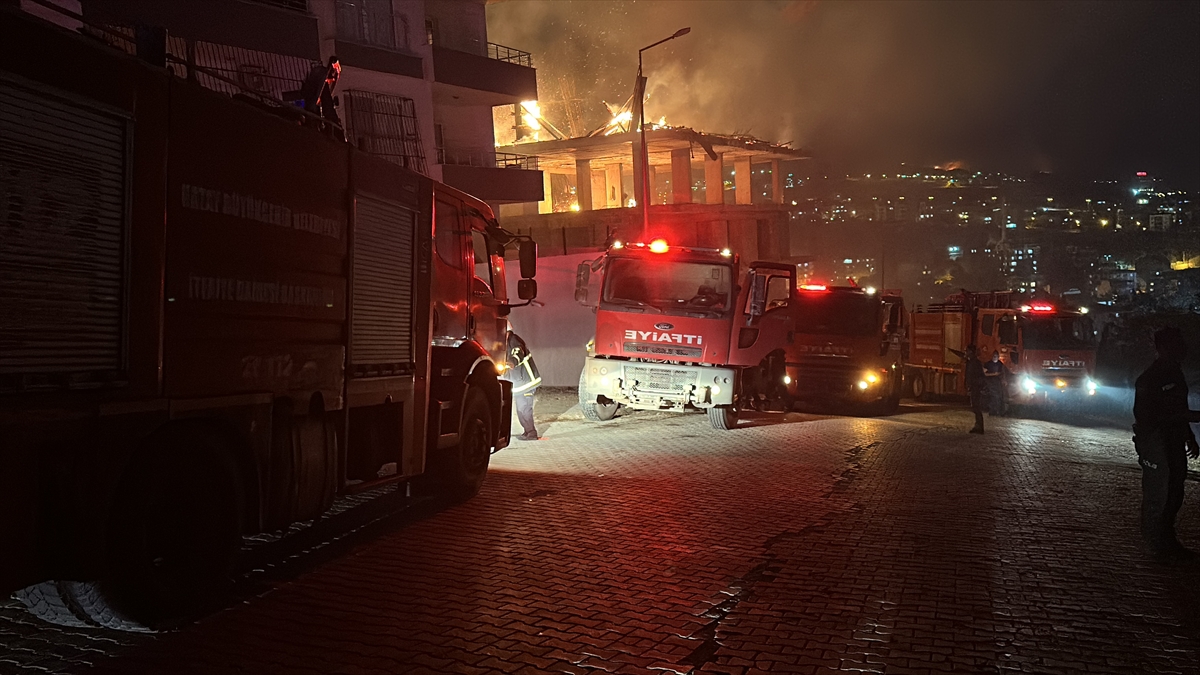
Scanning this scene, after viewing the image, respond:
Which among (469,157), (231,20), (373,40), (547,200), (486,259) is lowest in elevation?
(486,259)

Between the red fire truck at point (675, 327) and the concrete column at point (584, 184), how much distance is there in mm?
37270

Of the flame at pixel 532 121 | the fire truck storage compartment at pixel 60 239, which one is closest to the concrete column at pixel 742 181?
the flame at pixel 532 121

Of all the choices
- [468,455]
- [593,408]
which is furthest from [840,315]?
[468,455]

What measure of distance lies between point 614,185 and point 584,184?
10.2ft

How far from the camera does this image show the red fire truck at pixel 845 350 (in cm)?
2025

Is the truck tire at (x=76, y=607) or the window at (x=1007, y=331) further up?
the window at (x=1007, y=331)

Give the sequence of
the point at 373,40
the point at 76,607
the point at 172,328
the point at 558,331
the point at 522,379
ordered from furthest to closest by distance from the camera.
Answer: the point at 373,40, the point at 558,331, the point at 522,379, the point at 76,607, the point at 172,328

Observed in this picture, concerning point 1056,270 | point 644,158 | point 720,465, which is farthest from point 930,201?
point 720,465

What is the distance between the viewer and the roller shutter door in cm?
745

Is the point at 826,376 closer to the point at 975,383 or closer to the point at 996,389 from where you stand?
the point at 975,383

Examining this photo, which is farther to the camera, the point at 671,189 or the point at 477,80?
the point at 671,189

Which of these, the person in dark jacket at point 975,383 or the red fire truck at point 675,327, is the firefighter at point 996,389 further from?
the red fire truck at point 675,327

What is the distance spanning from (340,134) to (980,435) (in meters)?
13.2

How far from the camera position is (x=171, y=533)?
5457 millimetres
